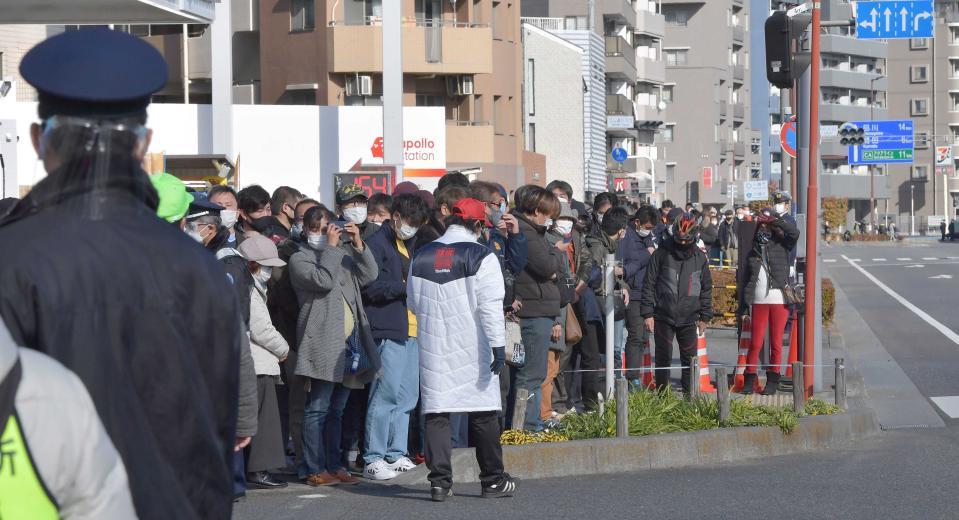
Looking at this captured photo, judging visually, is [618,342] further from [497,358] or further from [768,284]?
[497,358]

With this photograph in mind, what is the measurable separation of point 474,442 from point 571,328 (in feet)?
10.3

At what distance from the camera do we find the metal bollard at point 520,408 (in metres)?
9.91

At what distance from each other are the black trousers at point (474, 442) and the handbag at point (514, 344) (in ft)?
2.67

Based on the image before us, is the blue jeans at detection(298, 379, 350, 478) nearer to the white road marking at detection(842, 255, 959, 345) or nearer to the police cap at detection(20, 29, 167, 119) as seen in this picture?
the police cap at detection(20, 29, 167, 119)

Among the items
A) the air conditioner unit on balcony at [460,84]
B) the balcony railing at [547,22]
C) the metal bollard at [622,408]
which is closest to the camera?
the metal bollard at [622,408]

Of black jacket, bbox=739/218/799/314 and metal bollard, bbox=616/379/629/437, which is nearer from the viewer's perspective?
metal bollard, bbox=616/379/629/437

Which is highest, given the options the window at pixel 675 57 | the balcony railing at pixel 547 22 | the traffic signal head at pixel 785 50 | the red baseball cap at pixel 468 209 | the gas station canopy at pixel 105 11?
the window at pixel 675 57

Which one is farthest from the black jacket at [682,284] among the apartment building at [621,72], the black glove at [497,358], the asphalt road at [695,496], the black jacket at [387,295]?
the apartment building at [621,72]

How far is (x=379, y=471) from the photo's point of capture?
362 inches

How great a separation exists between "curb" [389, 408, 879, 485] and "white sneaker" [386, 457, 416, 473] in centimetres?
12

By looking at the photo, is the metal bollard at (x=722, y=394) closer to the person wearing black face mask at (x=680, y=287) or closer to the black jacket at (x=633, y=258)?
the person wearing black face mask at (x=680, y=287)

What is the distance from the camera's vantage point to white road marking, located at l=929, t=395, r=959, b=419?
12.6m

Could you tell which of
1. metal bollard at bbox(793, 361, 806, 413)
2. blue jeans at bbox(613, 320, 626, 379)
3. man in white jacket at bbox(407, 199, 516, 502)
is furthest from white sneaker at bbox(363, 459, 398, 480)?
blue jeans at bbox(613, 320, 626, 379)

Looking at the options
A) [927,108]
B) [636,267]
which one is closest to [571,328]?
[636,267]
